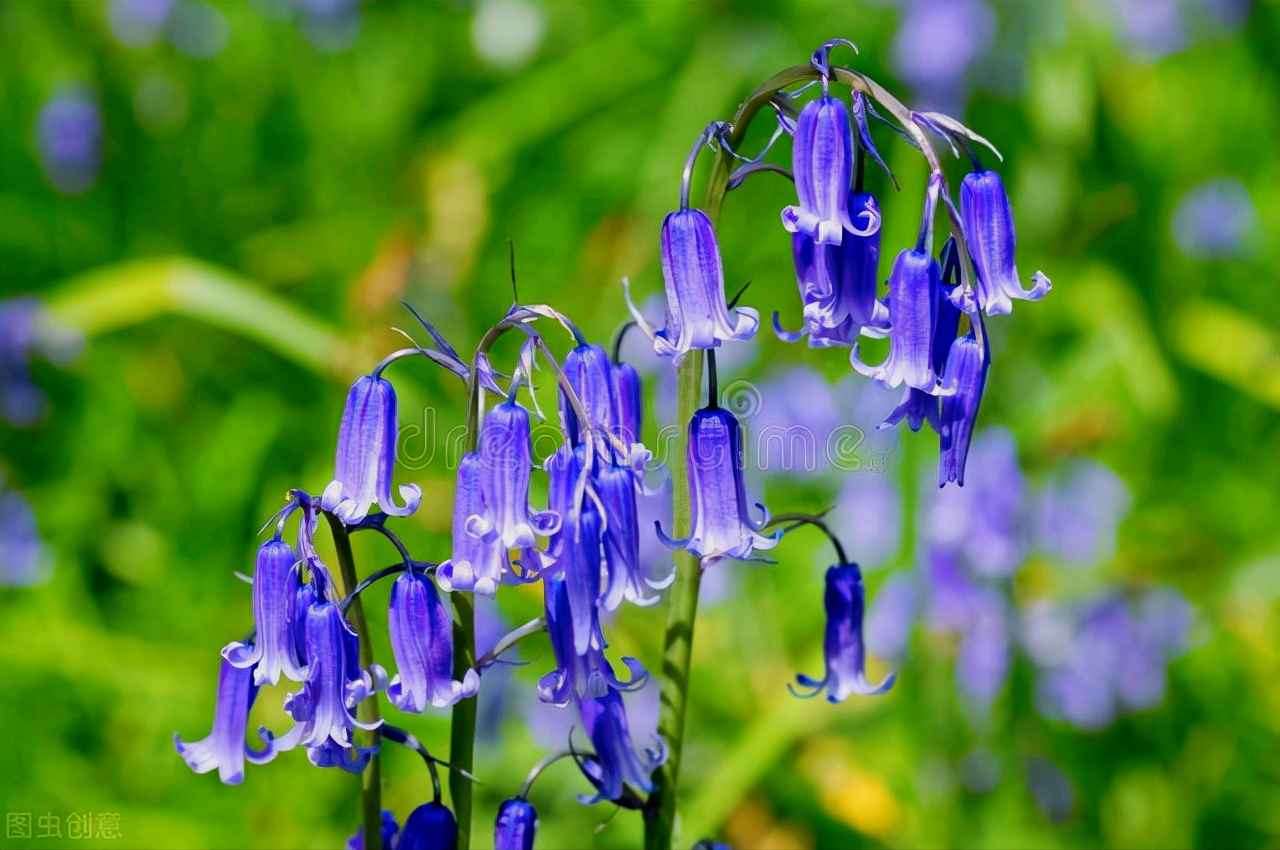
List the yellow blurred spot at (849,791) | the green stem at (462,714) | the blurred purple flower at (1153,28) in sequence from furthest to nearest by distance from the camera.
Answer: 1. the blurred purple flower at (1153,28)
2. the yellow blurred spot at (849,791)
3. the green stem at (462,714)

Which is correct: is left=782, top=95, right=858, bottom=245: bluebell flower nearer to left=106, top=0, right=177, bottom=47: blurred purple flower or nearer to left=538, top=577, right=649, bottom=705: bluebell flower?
left=538, top=577, right=649, bottom=705: bluebell flower

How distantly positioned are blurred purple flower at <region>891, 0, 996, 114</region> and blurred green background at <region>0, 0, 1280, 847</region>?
16 mm

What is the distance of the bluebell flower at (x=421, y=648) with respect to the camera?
4.84 feet

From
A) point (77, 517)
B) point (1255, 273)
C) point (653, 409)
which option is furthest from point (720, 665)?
point (1255, 273)

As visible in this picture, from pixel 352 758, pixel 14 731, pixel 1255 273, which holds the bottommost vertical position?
pixel 352 758

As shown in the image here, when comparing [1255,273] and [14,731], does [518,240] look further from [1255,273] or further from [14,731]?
[1255,273]

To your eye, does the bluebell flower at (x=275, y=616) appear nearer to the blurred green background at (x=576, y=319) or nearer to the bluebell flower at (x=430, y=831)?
the bluebell flower at (x=430, y=831)

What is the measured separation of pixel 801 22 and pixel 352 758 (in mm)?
4437

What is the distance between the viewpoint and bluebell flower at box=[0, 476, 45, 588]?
4.05 m

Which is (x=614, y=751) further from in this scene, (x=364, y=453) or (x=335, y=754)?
(x=364, y=453)

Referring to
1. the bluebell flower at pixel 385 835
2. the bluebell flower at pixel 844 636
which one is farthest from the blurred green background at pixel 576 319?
the bluebell flower at pixel 385 835

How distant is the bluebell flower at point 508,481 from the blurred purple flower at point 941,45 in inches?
140

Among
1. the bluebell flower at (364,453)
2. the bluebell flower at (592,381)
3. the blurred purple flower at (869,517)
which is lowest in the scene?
the bluebell flower at (364,453)

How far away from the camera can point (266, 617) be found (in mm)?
1485
